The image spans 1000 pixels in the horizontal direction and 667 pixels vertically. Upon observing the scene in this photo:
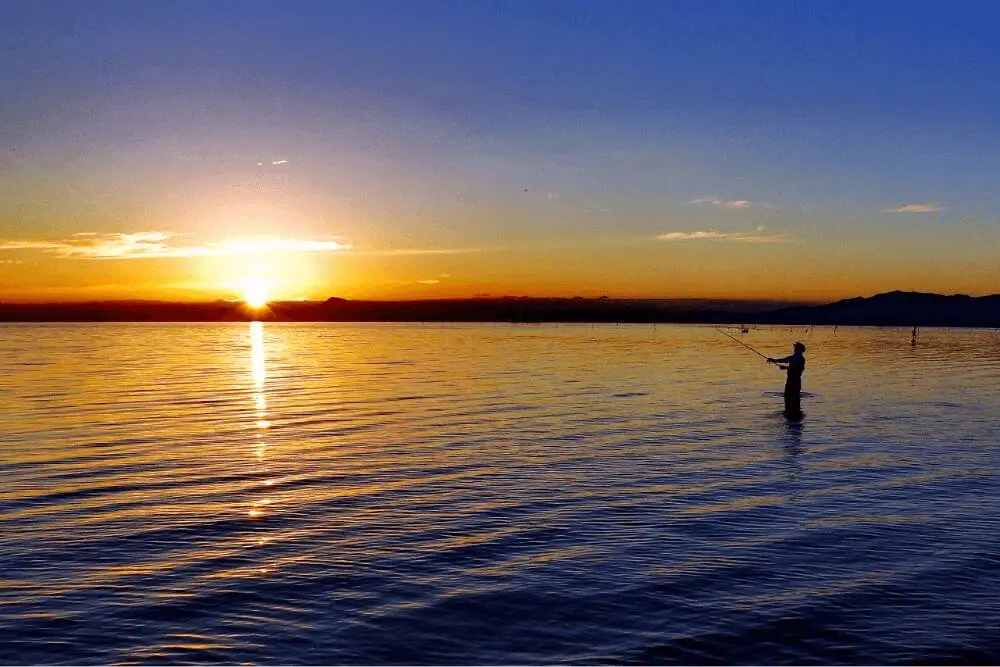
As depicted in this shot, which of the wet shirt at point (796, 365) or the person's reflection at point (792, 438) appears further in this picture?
the wet shirt at point (796, 365)

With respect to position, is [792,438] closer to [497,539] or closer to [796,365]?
[796,365]

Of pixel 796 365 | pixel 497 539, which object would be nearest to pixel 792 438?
pixel 796 365

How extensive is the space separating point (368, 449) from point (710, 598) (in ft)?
46.7

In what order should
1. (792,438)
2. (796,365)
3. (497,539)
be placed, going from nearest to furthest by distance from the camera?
(497,539) < (792,438) < (796,365)

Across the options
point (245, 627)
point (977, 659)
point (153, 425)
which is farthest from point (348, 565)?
point (153, 425)

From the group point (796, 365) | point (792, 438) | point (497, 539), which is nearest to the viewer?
point (497, 539)

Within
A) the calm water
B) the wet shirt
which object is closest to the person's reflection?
the calm water

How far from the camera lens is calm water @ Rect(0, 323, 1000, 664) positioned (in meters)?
9.53

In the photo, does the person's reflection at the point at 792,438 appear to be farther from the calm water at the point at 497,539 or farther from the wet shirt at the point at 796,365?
the wet shirt at the point at 796,365

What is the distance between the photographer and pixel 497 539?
44.9ft

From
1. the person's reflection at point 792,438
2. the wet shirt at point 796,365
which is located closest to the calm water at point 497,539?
the person's reflection at point 792,438

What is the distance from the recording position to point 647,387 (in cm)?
4612

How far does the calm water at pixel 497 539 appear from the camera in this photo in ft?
31.3

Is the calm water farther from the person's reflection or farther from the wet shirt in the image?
the wet shirt
